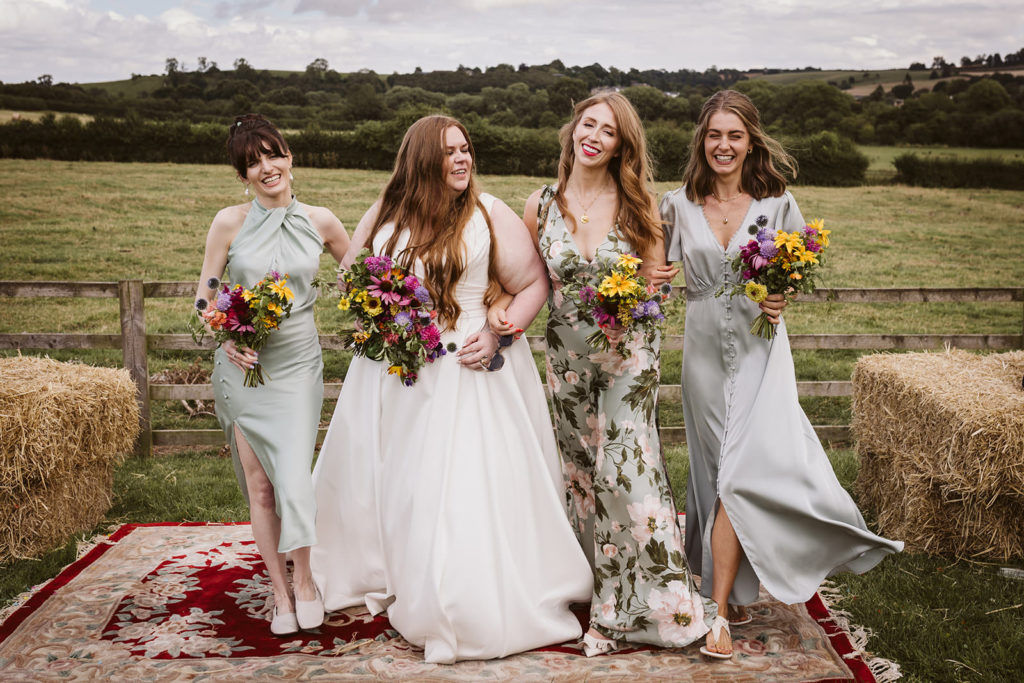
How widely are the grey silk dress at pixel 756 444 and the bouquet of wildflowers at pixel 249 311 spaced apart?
73.3 inches

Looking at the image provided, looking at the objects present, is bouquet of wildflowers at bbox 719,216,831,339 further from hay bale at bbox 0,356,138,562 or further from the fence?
hay bale at bbox 0,356,138,562

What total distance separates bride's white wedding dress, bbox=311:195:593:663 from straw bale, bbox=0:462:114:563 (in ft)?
6.21

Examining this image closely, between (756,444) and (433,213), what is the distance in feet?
6.00

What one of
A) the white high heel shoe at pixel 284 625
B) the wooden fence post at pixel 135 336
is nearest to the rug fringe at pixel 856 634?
the white high heel shoe at pixel 284 625

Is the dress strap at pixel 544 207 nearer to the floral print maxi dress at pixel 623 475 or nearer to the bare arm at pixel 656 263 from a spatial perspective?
the floral print maxi dress at pixel 623 475

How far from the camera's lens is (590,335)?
3.60 m

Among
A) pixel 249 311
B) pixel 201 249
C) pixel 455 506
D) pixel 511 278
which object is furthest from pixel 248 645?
pixel 201 249

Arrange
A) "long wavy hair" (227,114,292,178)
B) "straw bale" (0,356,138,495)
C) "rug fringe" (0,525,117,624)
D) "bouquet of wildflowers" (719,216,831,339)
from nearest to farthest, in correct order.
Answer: "bouquet of wildflowers" (719,216,831,339) < "long wavy hair" (227,114,292,178) < "rug fringe" (0,525,117,624) < "straw bale" (0,356,138,495)

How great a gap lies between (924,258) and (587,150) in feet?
32.6

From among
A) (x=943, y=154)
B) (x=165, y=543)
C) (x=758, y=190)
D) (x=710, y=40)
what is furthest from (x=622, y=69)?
(x=165, y=543)

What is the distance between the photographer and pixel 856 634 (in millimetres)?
3789

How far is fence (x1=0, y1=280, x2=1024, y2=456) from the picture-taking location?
6.21 metres

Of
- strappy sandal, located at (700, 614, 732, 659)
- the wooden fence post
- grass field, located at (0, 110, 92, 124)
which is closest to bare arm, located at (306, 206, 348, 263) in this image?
strappy sandal, located at (700, 614, 732, 659)

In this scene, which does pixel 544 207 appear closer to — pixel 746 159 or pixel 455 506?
pixel 746 159
